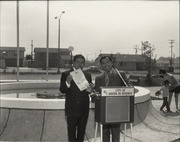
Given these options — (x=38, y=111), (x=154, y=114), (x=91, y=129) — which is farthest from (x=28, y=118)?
(x=154, y=114)

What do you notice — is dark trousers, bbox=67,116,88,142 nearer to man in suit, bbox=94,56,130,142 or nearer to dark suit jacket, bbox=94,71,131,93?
man in suit, bbox=94,56,130,142

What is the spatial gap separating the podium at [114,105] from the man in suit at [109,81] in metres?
0.30

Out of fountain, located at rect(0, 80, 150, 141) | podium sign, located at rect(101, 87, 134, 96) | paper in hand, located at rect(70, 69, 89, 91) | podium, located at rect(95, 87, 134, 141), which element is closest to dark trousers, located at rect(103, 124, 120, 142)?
podium, located at rect(95, 87, 134, 141)

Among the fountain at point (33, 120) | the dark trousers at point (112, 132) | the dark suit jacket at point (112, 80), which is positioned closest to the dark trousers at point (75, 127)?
the dark trousers at point (112, 132)

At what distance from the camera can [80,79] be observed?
15.3 ft

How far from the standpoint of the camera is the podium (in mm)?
4344

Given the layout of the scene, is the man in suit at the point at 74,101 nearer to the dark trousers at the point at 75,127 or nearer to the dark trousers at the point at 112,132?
the dark trousers at the point at 75,127

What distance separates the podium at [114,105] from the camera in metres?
4.34

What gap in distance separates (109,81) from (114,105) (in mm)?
471

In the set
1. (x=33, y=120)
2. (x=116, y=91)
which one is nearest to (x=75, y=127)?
(x=116, y=91)

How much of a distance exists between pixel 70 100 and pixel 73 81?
300 mm

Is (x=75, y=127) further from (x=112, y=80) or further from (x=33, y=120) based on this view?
(x=33, y=120)

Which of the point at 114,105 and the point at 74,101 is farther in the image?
the point at 74,101

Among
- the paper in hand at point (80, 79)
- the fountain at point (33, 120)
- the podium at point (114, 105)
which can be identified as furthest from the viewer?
the fountain at point (33, 120)
